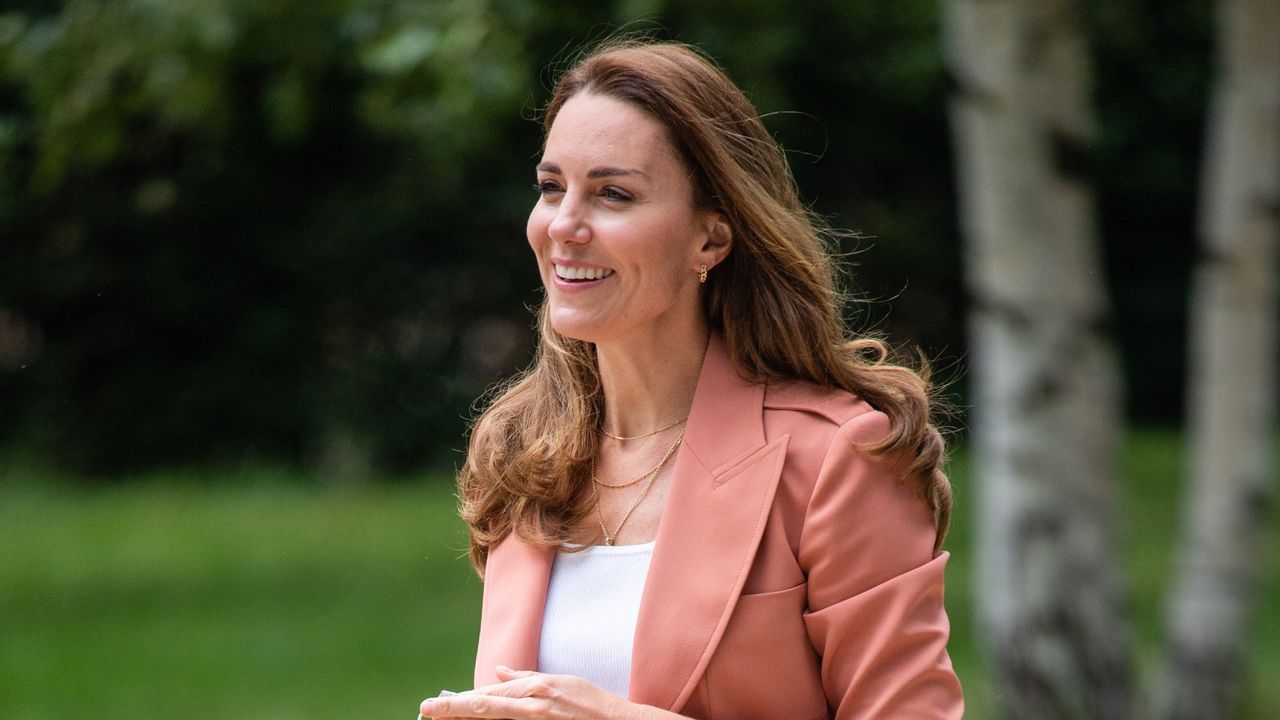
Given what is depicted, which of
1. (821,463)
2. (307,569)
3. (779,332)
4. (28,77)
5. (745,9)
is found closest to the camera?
(821,463)

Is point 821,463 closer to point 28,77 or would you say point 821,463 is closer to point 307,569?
point 28,77

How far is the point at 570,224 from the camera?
7.90ft

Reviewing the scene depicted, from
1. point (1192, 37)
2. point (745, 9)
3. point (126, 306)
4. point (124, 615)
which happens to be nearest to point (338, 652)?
point (124, 615)

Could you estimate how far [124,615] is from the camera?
9562mm

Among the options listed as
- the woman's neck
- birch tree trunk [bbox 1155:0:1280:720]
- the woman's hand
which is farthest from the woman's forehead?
birch tree trunk [bbox 1155:0:1280:720]

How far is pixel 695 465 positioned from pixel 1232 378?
14.3ft

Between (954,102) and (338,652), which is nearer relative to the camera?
(954,102)

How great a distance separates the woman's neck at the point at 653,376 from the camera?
101 inches

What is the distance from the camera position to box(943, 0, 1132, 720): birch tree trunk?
5.46 m

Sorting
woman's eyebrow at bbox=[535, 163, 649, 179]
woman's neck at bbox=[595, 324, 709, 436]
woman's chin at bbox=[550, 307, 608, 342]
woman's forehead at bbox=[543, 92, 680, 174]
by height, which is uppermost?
woman's forehead at bbox=[543, 92, 680, 174]

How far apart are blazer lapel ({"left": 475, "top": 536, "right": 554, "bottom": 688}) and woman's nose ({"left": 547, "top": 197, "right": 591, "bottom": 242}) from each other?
0.48 meters

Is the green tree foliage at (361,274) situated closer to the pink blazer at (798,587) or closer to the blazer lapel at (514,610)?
the blazer lapel at (514,610)

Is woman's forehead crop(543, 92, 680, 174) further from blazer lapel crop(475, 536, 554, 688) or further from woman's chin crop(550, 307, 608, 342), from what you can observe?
blazer lapel crop(475, 536, 554, 688)

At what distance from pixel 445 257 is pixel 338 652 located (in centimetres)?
667
